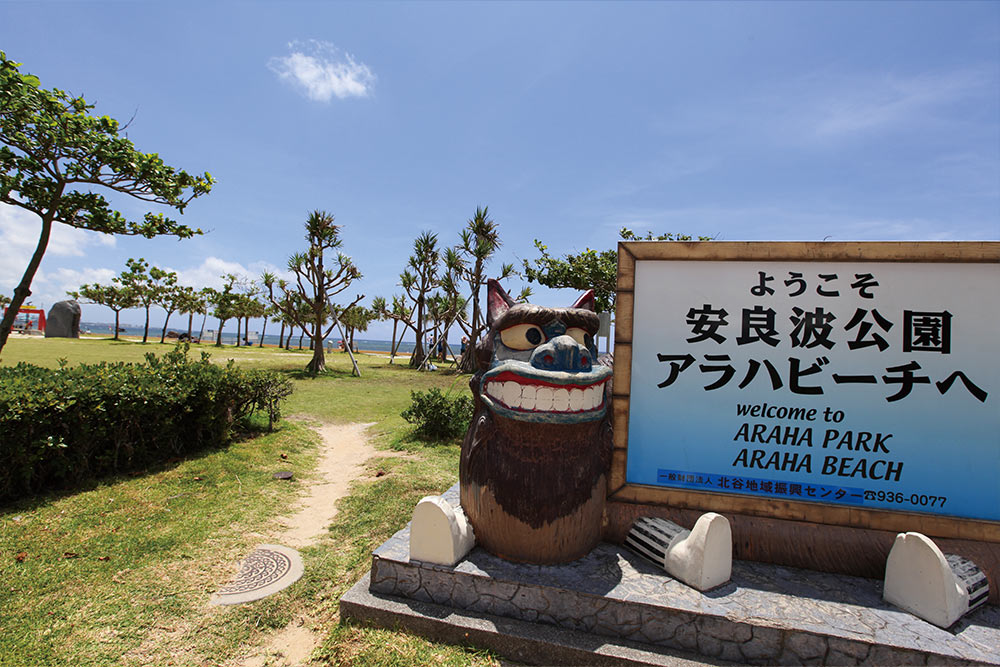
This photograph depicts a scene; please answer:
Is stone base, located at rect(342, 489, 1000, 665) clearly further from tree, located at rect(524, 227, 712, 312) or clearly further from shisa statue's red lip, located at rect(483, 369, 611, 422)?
tree, located at rect(524, 227, 712, 312)

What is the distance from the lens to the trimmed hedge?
470cm

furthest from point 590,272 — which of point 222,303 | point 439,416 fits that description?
point 222,303

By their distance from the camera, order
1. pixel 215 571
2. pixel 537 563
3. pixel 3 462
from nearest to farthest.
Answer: pixel 537 563
pixel 215 571
pixel 3 462

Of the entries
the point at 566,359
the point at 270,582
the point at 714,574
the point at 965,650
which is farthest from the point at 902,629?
the point at 270,582

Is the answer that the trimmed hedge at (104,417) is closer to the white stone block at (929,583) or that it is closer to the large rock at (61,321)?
the white stone block at (929,583)

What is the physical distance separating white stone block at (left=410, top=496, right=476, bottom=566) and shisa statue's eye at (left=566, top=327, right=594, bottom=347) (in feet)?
4.98

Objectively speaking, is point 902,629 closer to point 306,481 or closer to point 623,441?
point 623,441

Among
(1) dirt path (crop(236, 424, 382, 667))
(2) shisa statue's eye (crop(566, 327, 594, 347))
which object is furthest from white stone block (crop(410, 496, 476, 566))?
(2) shisa statue's eye (crop(566, 327, 594, 347))

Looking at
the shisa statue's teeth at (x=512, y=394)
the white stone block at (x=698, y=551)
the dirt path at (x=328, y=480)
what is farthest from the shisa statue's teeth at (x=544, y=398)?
the dirt path at (x=328, y=480)

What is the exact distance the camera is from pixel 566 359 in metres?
3.27

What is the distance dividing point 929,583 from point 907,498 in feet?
1.99

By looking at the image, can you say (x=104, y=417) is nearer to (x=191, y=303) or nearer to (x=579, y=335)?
(x=579, y=335)

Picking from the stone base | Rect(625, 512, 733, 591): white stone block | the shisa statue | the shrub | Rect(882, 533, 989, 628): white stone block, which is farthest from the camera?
the shrub

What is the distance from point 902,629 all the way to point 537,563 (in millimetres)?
2173
